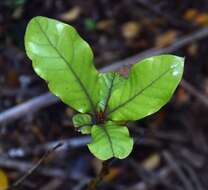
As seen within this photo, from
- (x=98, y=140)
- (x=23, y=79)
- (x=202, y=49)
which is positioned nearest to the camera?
(x=98, y=140)

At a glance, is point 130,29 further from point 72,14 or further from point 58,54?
point 58,54

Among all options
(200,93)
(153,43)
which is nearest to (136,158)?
(200,93)

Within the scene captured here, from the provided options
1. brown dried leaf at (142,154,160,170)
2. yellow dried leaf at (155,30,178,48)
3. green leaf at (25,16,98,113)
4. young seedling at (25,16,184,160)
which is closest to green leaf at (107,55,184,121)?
young seedling at (25,16,184,160)

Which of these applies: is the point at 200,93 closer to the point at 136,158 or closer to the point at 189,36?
the point at 189,36

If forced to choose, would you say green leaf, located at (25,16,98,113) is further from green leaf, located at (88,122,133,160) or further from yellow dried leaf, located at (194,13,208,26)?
yellow dried leaf, located at (194,13,208,26)

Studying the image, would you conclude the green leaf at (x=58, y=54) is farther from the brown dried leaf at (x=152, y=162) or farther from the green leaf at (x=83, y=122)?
the brown dried leaf at (x=152, y=162)

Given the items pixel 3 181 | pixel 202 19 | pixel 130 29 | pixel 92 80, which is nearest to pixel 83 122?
pixel 92 80

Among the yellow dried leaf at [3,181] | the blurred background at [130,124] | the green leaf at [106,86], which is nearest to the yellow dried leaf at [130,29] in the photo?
the blurred background at [130,124]
